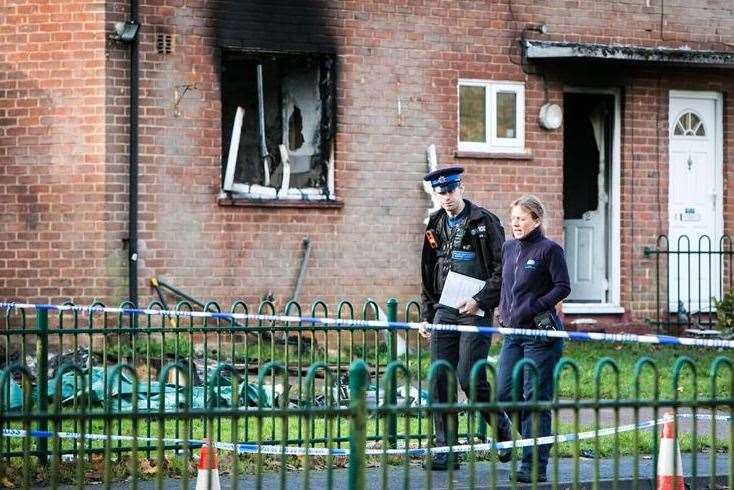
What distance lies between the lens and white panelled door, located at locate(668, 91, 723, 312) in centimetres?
1841

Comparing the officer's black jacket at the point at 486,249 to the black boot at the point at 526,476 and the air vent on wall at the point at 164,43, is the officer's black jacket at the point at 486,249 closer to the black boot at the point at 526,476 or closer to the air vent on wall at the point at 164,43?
the black boot at the point at 526,476

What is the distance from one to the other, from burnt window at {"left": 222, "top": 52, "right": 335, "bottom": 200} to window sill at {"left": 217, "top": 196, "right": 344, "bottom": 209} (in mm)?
107

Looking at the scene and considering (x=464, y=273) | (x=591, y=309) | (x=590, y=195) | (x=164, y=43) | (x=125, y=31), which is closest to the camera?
(x=464, y=273)

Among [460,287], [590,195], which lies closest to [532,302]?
[460,287]

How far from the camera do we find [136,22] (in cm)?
1545

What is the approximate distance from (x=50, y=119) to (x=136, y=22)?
1318 mm

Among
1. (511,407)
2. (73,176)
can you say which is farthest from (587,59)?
(511,407)

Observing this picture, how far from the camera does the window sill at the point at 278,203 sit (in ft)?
52.6

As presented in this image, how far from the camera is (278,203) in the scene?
53.4ft

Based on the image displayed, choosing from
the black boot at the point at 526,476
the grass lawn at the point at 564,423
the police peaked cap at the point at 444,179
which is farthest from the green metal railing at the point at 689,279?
the black boot at the point at 526,476

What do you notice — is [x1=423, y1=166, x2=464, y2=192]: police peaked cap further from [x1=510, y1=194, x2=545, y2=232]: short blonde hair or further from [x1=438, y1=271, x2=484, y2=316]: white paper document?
[x1=438, y1=271, x2=484, y2=316]: white paper document

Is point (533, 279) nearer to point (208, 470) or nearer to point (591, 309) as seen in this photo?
point (208, 470)

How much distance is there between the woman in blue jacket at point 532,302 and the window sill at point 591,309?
27.8 feet

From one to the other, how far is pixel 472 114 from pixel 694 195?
3.25 m
